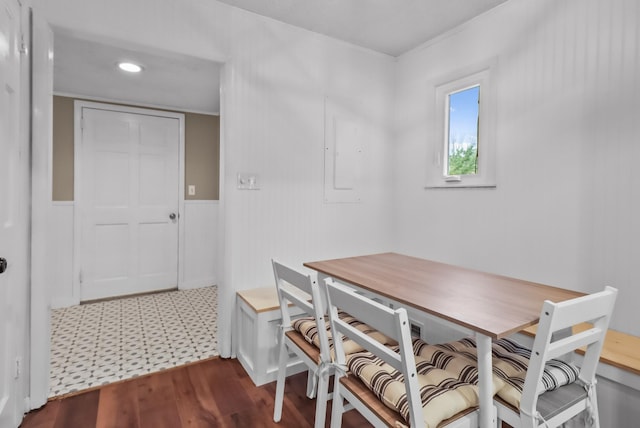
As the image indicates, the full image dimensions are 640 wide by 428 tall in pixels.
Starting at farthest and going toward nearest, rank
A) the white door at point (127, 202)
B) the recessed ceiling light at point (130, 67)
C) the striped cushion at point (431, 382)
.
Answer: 1. the white door at point (127, 202)
2. the recessed ceiling light at point (130, 67)
3. the striped cushion at point (431, 382)

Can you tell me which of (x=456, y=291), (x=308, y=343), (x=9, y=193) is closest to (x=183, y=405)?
(x=308, y=343)

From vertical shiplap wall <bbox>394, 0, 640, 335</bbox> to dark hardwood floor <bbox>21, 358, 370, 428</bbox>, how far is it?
143cm

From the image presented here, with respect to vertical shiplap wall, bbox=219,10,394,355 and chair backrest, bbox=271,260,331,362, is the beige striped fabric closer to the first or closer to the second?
chair backrest, bbox=271,260,331,362

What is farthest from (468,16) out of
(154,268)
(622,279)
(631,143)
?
(154,268)

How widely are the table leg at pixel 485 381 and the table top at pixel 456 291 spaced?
4cm

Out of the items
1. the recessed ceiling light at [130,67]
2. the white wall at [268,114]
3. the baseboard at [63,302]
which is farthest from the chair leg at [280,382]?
the baseboard at [63,302]

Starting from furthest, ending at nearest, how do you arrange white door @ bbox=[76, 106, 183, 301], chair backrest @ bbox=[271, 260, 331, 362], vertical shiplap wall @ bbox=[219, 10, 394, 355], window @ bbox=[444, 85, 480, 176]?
white door @ bbox=[76, 106, 183, 301] → window @ bbox=[444, 85, 480, 176] → vertical shiplap wall @ bbox=[219, 10, 394, 355] → chair backrest @ bbox=[271, 260, 331, 362]

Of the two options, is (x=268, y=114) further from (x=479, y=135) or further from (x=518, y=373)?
(x=518, y=373)

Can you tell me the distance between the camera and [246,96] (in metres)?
2.37

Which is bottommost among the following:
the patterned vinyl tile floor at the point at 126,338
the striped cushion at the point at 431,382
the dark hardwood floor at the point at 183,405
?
the dark hardwood floor at the point at 183,405

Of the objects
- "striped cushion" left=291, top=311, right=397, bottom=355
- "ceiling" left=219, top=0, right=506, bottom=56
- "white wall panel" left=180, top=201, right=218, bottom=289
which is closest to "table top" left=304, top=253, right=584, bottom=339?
"striped cushion" left=291, top=311, right=397, bottom=355

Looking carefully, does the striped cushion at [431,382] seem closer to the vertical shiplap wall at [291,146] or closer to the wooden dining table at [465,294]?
the wooden dining table at [465,294]

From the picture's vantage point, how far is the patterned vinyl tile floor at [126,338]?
2.19m

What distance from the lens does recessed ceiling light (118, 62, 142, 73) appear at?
271 centimetres
